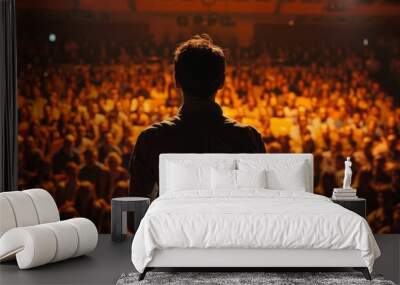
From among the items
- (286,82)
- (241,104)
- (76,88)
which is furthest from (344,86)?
(76,88)

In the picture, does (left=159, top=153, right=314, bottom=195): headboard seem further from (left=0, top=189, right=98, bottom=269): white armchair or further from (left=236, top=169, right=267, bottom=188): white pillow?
(left=0, top=189, right=98, bottom=269): white armchair

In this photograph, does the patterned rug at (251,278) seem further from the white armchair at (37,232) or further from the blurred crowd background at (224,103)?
the blurred crowd background at (224,103)

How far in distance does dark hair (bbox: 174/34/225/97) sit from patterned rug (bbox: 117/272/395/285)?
2.86m

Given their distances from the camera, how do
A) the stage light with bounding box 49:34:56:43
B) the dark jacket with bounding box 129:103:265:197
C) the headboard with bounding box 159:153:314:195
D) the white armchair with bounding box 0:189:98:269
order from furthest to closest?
1. the stage light with bounding box 49:34:56:43
2. the dark jacket with bounding box 129:103:265:197
3. the headboard with bounding box 159:153:314:195
4. the white armchair with bounding box 0:189:98:269

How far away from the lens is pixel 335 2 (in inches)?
315

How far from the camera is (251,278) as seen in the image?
532cm

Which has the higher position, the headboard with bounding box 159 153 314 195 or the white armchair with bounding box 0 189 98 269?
the headboard with bounding box 159 153 314 195

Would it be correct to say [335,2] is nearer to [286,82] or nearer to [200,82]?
[286,82]

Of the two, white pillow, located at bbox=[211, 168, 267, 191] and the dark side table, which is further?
the dark side table

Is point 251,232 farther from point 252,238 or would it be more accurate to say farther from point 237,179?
point 237,179

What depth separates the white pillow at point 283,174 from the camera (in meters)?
7.05

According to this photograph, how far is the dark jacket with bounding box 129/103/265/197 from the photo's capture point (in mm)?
7801

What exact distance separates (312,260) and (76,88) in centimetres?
377

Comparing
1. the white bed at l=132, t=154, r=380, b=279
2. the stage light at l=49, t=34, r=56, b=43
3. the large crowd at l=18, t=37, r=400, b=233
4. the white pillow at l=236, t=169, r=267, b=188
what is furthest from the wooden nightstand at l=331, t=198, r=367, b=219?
the stage light at l=49, t=34, r=56, b=43
